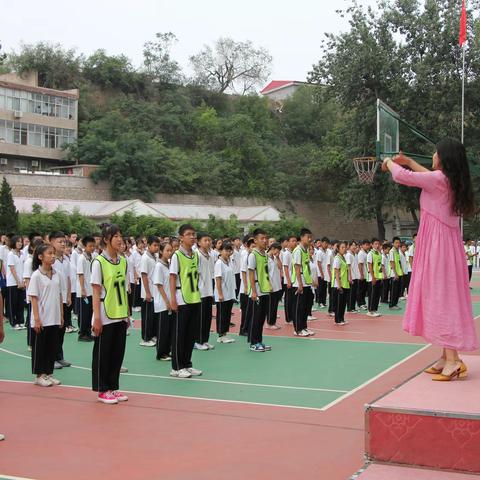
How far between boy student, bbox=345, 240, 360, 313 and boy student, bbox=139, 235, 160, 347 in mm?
5867

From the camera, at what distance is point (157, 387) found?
25.0 feet

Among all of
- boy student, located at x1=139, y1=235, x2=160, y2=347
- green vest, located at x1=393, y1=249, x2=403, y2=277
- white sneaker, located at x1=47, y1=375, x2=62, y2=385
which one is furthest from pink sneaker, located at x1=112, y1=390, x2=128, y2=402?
green vest, located at x1=393, y1=249, x2=403, y2=277

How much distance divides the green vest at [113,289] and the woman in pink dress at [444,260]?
3.09 meters

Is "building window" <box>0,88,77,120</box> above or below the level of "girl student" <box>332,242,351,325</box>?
above

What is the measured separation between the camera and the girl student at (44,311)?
7.69m

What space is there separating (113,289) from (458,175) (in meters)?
3.62

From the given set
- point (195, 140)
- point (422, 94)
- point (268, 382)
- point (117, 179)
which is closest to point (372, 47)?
point (422, 94)

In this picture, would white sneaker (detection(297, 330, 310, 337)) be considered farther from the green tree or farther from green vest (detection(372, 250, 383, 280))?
the green tree

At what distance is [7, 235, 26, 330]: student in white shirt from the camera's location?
42.6 feet

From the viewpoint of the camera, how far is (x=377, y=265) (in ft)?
53.8

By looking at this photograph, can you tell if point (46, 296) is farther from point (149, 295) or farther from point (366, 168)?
point (366, 168)

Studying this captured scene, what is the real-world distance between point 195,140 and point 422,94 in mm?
22746

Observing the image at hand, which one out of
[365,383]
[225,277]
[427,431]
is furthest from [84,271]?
[427,431]

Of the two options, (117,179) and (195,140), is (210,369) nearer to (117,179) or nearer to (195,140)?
(117,179)
